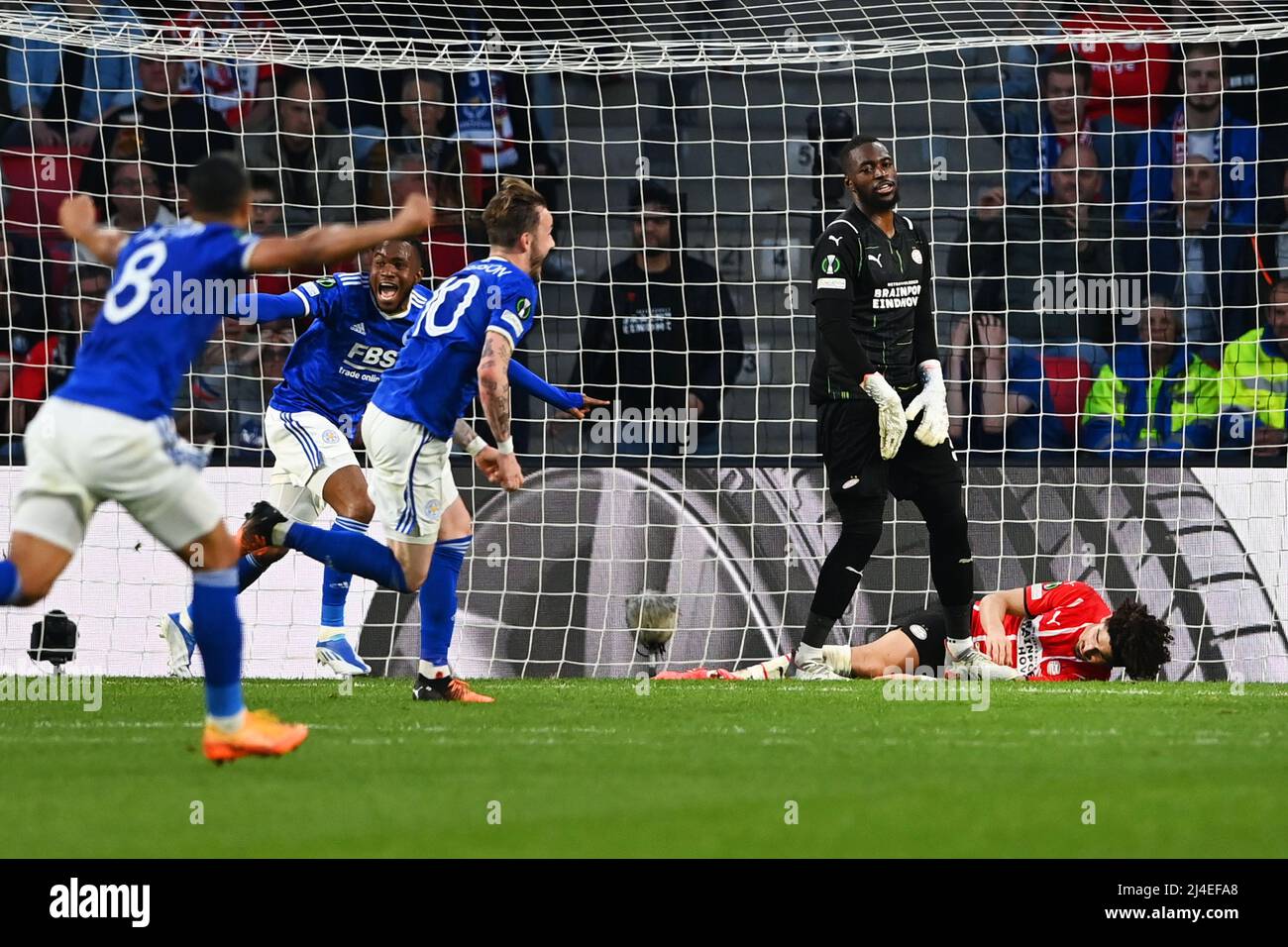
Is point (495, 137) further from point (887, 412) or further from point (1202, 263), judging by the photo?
point (1202, 263)

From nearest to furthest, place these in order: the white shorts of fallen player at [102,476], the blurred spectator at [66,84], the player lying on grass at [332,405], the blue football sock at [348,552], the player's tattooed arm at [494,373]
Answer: the white shorts of fallen player at [102,476], the blue football sock at [348,552], the player's tattooed arm at [494,373], the player lying on grass at [332,405], the blurred spectator at [66,84]

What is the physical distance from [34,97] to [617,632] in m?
5.09

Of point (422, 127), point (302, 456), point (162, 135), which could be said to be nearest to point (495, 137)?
point (422, 127)

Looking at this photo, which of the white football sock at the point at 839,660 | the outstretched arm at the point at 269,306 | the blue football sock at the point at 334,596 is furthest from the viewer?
the white football sock at the point at 839,660

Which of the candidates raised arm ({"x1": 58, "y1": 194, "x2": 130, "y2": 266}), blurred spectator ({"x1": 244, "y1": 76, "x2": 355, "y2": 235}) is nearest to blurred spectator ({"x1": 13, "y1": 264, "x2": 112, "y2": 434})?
blurred spectator ({"x1": 244, "y1": 76, "x2": 355, "y2": 235})

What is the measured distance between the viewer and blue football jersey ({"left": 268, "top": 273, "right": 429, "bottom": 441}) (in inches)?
319

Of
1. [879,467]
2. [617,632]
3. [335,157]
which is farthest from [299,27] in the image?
[879,467]

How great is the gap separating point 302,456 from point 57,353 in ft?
9.96

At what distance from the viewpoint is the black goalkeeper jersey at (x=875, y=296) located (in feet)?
25.4

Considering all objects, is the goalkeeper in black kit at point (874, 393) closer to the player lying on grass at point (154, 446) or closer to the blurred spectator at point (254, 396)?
the player lying on grass at point (154, 446)

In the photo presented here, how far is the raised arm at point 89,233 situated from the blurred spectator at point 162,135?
5.62m

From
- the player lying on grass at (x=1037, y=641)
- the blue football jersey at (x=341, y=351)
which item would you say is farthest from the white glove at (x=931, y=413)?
the blue football jersey at (x=341, y=351)

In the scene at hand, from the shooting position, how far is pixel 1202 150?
11.2 meters

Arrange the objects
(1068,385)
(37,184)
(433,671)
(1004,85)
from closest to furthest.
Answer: (433,671)
(37,184)
(1068,385)
(1004,85)
